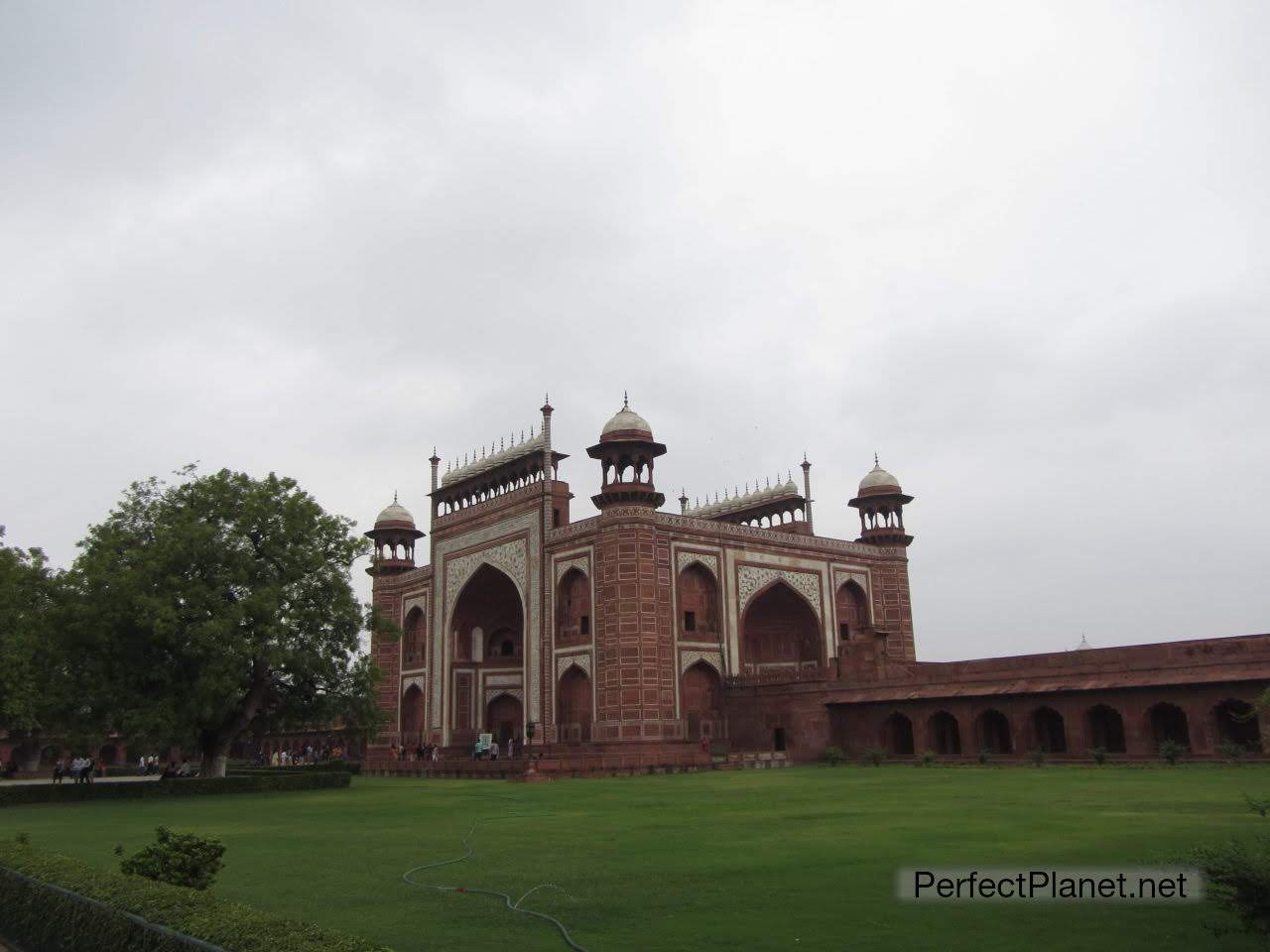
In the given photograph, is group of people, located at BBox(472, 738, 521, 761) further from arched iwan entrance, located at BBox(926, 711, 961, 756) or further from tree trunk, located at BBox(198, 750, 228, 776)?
arched iwan entrance, located at BBox(926, 711, 961, 756)

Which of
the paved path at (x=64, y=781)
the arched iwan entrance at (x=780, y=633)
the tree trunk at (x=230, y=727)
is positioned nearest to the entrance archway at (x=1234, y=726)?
the arched iwan entrance at (x=780, y=633)

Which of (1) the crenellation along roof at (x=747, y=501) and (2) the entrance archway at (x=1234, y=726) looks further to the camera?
(1) the crenellation along roof at (x=747, y=501)

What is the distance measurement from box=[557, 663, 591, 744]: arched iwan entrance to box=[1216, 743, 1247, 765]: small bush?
19848mm

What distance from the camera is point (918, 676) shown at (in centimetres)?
3106

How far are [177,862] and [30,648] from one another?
63.9 ft

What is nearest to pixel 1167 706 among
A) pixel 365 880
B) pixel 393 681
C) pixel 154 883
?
pixel 365 880

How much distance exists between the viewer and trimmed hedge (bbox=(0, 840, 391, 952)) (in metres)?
5.29

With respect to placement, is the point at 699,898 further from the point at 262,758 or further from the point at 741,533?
the point at 262,758

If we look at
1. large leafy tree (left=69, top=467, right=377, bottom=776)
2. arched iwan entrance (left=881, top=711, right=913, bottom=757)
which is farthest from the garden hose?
arched iwan entrance (left=881, top=711, right=913, bottom=757)

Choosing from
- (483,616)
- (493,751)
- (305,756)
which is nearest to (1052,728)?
(493,751)

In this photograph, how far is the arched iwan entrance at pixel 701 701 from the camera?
36406 mm

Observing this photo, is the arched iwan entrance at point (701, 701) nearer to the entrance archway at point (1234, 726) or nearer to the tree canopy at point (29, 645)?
the entrance archway at point (1234, 726)

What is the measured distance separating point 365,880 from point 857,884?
431cm

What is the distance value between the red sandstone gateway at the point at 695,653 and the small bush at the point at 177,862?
70.2 feet
